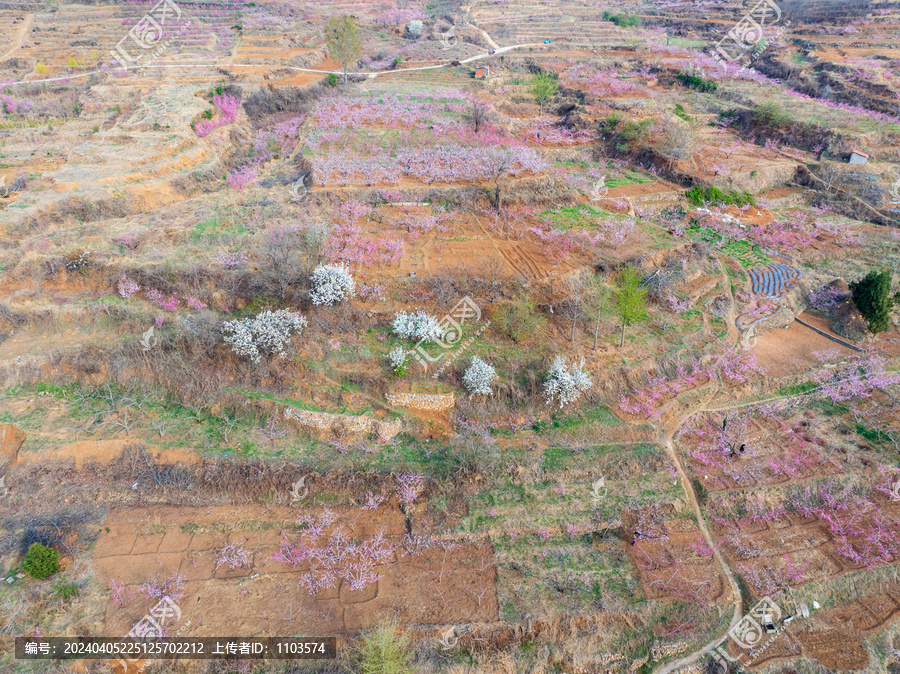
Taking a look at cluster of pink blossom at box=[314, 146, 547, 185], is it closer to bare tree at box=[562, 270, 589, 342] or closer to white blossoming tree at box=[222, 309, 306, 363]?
bare tree at box=[562, 270, 589, 342]

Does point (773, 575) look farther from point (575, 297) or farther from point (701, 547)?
point (575, 297)

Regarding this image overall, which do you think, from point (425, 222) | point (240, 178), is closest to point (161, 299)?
point (240, 178)

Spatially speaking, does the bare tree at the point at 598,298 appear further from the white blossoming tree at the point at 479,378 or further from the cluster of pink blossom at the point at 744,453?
the cluster of pink blossom at the point at 744,453

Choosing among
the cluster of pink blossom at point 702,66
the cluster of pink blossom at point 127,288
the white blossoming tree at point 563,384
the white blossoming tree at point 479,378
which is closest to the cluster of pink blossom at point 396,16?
the cluster of pink blossom at point 702,66

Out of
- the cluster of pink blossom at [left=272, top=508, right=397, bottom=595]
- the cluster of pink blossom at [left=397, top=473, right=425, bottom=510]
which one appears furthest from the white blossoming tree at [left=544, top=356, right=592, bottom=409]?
the cluster of pink blossom at [left=272, top=508, right=397, bottom=595]

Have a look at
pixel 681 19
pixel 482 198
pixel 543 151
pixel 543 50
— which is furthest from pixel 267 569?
pixel 681 19

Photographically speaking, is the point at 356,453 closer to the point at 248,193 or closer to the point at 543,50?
the point at 248,193
